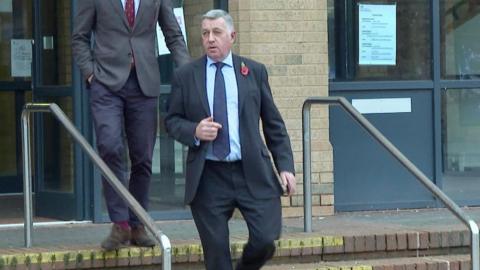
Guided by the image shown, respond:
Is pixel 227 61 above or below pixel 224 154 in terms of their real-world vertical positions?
above

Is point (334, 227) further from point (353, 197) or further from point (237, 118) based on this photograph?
point (237, 118)

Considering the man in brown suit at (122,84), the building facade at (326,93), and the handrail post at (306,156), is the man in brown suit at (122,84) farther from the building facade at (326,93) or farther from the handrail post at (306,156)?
the building facade at (326,93)

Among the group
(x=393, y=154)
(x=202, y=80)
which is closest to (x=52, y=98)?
(x=393, y=154)

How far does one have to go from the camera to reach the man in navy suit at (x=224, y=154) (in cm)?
Result: 702

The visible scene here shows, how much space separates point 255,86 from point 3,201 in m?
5.04

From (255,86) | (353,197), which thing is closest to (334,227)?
(353,197)

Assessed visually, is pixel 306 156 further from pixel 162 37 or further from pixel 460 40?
pixel 460 40

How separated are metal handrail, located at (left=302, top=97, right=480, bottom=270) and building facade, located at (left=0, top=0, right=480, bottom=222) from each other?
124 centimetres

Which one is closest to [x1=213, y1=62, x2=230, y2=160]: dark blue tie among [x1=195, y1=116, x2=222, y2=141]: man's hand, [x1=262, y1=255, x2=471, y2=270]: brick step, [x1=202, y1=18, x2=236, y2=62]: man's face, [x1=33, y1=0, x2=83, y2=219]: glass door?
[x1=195, y1=116, x2=222, y2=141]: man's hand

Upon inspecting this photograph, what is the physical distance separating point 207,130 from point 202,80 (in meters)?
0.38

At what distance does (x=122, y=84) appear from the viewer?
795 centimetres

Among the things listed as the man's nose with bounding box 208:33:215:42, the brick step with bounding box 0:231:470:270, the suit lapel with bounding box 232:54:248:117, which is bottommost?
the brick step with bounding box 0:231:470:270

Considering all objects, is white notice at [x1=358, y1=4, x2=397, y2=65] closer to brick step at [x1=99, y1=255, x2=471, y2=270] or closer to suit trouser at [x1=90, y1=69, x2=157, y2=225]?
brick step at [x1=99, y1=255, x2=471, y2=270]

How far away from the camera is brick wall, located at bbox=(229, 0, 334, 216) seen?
10227 mm
